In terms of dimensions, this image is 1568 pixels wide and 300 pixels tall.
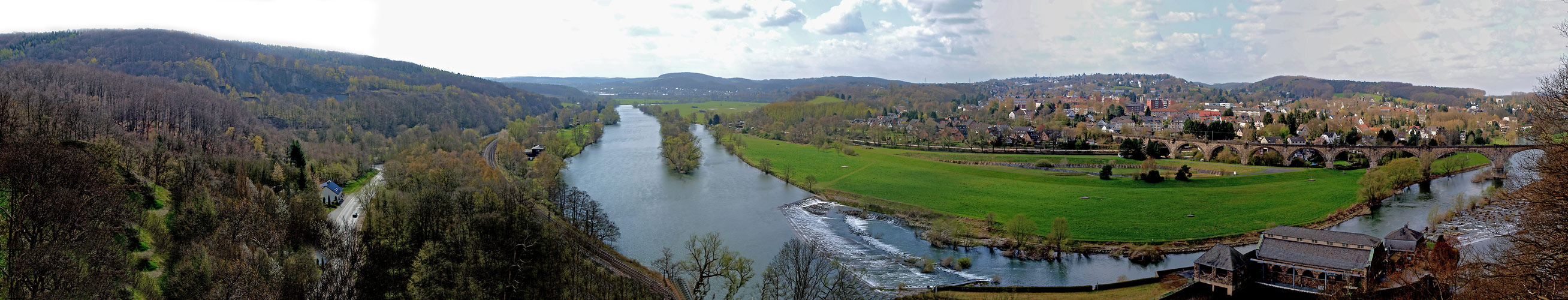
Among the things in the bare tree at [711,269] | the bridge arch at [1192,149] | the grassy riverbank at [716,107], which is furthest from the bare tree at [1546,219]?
the grassy riverbank at [716,107]

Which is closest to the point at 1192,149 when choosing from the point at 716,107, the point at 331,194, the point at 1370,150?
the point at 1370,150

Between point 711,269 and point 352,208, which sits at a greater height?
point 711,269

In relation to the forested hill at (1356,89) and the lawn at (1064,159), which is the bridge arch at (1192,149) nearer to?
the lawn at (1064,159)

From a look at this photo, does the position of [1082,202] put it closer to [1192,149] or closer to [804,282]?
[804,282]

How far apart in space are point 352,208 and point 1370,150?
187 feet

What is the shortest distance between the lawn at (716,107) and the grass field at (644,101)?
7311mm

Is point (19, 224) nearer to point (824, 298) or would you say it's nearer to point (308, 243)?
point (308, 243)

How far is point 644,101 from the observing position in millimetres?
167625

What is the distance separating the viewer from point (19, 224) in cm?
1260

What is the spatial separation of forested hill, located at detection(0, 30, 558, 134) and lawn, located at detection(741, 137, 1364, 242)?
41.0m

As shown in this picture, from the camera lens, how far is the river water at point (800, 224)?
23156mm

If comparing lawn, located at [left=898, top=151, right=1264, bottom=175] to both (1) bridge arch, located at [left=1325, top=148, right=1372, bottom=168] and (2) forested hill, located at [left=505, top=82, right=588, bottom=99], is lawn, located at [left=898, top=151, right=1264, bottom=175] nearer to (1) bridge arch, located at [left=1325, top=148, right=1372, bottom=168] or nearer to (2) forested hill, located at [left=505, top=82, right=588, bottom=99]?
(1) bridge arch, located at [left=1325, top=148, right=1372, bottom=168]

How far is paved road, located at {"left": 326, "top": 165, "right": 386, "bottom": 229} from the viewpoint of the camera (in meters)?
27.6

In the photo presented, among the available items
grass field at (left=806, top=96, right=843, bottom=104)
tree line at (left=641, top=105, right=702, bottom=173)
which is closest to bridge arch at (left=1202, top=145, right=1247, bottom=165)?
tree line at (left=641, top=105, right=702, bottom=173)
